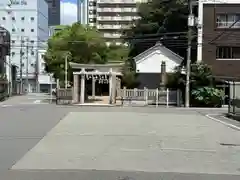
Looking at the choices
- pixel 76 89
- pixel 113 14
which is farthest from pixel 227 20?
pixel 113 14

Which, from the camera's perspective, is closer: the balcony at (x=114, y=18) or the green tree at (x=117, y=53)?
the green tree at (x=117, y=53)

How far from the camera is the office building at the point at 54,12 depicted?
4929 inches

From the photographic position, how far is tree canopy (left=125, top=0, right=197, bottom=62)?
53312 millimetres

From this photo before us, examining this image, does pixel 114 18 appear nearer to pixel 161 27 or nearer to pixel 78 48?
pixel 161 27

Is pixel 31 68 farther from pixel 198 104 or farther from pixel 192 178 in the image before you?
pixel 192 178

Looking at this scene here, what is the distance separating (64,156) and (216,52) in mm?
34771

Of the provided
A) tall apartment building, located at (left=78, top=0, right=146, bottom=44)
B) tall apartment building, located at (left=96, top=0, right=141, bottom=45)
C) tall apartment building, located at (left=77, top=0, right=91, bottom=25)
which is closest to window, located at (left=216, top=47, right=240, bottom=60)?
tall apartment building, located at (left=78, top=0, right=146, bottom=44)

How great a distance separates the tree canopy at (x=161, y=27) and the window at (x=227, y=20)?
710 cm

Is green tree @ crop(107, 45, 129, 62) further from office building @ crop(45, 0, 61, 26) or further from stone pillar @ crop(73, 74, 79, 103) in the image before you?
office building @ crop(45, 0, 61, 26)

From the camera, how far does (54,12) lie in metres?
126

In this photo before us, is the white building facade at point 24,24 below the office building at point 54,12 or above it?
below

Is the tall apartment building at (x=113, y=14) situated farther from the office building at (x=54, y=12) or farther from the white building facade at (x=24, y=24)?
the office building at (x=54, y=12)

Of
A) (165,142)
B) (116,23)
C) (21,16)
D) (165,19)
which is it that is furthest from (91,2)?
(165,142)

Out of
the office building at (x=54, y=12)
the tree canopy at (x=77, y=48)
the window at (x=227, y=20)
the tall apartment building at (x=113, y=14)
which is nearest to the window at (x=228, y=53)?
the window at (x=227, y=20)
